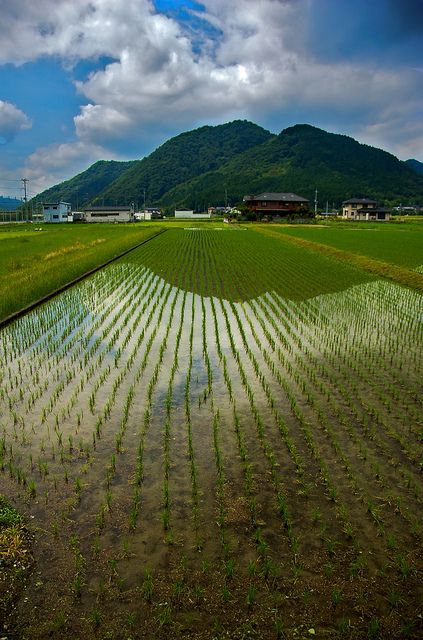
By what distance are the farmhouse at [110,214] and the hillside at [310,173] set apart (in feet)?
129

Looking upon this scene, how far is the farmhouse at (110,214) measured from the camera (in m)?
87.4

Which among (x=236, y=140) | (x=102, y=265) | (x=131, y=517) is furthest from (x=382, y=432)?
(x=236, y=140)

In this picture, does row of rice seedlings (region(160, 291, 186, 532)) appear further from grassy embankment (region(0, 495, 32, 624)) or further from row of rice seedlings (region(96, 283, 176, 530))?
grassy embankment (region(0, 495, 32, 624))

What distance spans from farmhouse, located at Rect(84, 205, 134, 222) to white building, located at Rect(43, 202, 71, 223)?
4438mm

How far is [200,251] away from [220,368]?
68.1ft

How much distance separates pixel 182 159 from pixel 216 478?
16324 cm

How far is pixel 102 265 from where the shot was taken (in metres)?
22.1

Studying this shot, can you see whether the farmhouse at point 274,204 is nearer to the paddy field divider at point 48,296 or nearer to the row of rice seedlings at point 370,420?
the paddy field divider at point 48,296

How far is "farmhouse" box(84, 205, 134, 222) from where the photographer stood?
287ft

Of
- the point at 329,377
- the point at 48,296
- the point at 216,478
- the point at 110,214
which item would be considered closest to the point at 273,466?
the point at 216,478

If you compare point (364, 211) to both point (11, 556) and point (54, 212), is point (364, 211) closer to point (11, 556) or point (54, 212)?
point (54, 212)

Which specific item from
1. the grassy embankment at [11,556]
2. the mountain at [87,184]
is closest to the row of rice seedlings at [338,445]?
the grassy embankment at [11,556]

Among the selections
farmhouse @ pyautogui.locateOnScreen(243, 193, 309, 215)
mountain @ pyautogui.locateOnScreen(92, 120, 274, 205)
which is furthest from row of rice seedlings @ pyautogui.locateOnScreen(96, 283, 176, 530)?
mountain @ pyautogui.locateOnScreen(92, 120, 274, 205)

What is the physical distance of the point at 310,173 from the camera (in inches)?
5246
